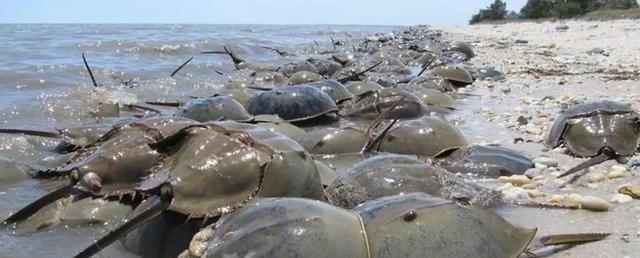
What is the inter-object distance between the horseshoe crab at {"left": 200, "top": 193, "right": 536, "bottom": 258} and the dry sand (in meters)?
0.49

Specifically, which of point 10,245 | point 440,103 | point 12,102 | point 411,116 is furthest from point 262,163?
point 12,102

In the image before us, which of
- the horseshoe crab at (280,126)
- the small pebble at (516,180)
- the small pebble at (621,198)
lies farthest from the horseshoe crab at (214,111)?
the small pebble at (621,198)

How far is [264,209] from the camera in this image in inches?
75.5

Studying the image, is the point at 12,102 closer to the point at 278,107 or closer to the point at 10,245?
the point at 278,107

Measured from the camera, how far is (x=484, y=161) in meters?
3.70

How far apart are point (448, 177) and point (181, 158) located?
1.26 meters

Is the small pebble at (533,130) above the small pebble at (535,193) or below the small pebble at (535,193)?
below

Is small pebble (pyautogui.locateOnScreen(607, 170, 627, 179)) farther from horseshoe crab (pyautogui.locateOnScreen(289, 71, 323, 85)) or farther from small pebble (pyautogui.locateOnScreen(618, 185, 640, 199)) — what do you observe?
horseshoe crab (pyautogui.locateOnScreen(289, 71, 323, 85))

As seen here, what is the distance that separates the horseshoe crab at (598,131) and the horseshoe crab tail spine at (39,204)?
9.73 feet

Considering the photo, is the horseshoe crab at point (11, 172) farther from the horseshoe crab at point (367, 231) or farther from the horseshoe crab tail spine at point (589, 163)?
the horseshoe crab tail spine at point (589, 163)

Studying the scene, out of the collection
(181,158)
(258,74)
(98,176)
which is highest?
(181,158)

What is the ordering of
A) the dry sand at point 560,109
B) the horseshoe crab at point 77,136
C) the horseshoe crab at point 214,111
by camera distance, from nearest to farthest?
the dry sand at point 560,109 < the horseshoe crab at point 77,136 < the horseshoe crab at point 214,111

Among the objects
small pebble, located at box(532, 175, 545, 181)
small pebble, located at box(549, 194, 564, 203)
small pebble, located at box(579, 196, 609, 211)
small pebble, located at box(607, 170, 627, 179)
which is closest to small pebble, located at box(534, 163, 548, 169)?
small pebble, located at box(532, 175, 545, 181)

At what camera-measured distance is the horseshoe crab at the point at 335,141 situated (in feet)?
13.3
